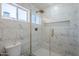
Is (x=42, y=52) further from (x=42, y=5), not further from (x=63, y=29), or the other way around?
(x=42, y=5)

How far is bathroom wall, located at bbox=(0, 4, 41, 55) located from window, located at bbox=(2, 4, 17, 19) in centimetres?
8

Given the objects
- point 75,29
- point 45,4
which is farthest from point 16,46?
point 75,29

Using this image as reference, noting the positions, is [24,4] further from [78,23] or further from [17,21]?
[78,23]

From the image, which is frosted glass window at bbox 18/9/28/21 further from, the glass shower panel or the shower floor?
the shower floor

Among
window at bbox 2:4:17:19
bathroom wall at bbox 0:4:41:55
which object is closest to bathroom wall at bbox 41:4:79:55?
bathroom wall at bbox 0:4:41:55

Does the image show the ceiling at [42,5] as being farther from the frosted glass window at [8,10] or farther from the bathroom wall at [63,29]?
the frosted glass window at [8,10]

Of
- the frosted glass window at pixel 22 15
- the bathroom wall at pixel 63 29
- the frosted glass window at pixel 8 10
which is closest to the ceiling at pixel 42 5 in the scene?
the bathroom wall at pixel 63 29

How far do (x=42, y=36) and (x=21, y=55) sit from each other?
0.44 m

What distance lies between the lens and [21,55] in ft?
4.56

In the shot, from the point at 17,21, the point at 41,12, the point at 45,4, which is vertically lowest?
the point at 17,21

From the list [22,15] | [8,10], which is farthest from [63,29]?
[8,10]

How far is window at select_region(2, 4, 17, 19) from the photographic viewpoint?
1333 mm

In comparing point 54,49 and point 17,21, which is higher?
point 17,21

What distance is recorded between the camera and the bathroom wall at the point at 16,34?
52.8 inches
